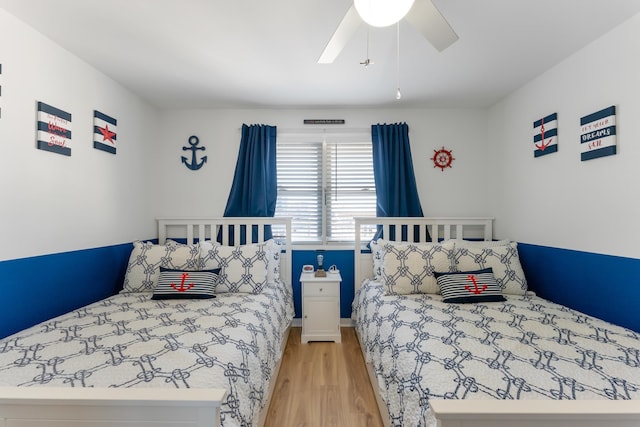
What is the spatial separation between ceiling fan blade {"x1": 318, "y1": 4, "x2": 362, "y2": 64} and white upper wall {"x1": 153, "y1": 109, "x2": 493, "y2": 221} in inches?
68.3

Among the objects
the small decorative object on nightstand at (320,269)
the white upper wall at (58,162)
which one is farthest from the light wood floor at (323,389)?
the white upper wall at (58,162)

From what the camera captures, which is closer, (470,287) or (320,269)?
(470,287)

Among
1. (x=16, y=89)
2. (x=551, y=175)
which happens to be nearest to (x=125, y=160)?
(x=16, y=89)

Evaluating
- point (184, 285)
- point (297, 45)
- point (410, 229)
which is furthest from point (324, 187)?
point (184, 285)

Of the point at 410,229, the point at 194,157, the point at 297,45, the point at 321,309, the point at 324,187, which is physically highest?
the point at 297,45

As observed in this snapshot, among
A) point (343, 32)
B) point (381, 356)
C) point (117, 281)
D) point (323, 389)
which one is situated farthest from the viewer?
point (117, 281)

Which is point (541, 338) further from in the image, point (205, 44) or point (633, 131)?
point (205, 44)

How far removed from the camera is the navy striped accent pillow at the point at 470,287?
224 centimetres

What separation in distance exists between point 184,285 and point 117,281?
0.75 metres

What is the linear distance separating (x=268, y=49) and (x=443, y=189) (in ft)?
7.26

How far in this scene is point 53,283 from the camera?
2.03 meters

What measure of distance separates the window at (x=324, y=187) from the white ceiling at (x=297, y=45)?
556 millimetres

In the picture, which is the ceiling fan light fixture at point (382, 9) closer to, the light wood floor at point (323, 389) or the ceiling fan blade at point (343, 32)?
the ceiling fan blade at point (343, 32)

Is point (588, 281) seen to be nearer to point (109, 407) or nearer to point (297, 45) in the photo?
point (297, 45)
